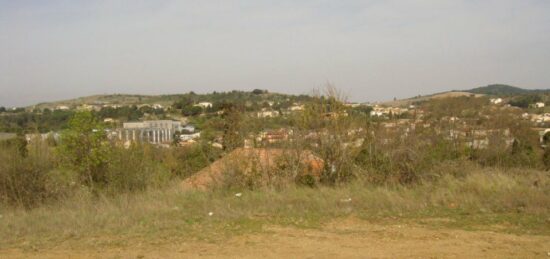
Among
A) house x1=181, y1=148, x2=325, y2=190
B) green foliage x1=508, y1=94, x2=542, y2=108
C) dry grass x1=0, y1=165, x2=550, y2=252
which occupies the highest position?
green foliage x1=508, y1=94, x2=542, y2=108

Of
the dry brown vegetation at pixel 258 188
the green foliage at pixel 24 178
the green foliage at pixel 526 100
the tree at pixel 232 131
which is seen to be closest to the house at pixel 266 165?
the dry brown vegetation at pixel 258 188

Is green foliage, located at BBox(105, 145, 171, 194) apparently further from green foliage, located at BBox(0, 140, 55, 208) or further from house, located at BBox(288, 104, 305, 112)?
house, located at BBox(288, 104, 305, 112)

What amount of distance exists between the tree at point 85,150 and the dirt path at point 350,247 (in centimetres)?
470

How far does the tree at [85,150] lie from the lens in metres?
10.3

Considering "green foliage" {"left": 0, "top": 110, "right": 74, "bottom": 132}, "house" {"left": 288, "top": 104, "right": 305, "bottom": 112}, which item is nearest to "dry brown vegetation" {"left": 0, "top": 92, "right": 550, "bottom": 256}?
"house" {"left": 288, "top": 104, "right": 305, "bottom": 112}

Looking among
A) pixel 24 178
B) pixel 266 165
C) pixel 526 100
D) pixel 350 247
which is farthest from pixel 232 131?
pixel 526 100

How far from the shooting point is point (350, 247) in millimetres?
5391

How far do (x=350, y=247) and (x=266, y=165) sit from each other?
494 cm

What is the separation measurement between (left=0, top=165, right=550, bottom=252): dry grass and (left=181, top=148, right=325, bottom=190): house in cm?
82

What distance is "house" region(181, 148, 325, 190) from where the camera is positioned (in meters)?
10.1

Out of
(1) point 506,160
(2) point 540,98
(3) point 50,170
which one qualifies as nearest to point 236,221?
(3) point 50,170

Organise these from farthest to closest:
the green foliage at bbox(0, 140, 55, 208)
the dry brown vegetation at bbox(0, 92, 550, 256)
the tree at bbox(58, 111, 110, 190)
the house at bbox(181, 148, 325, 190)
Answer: the tree at bbox(58, 111, 110, 190) < the house at bbox(181, 148, 325, 190) < the green foliage at bbox(0, 140, 55, 208) < the dry brown vegetation at bbox(0, 92, 550, 256)

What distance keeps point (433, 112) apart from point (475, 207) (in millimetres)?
10014

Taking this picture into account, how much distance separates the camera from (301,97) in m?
11.1
